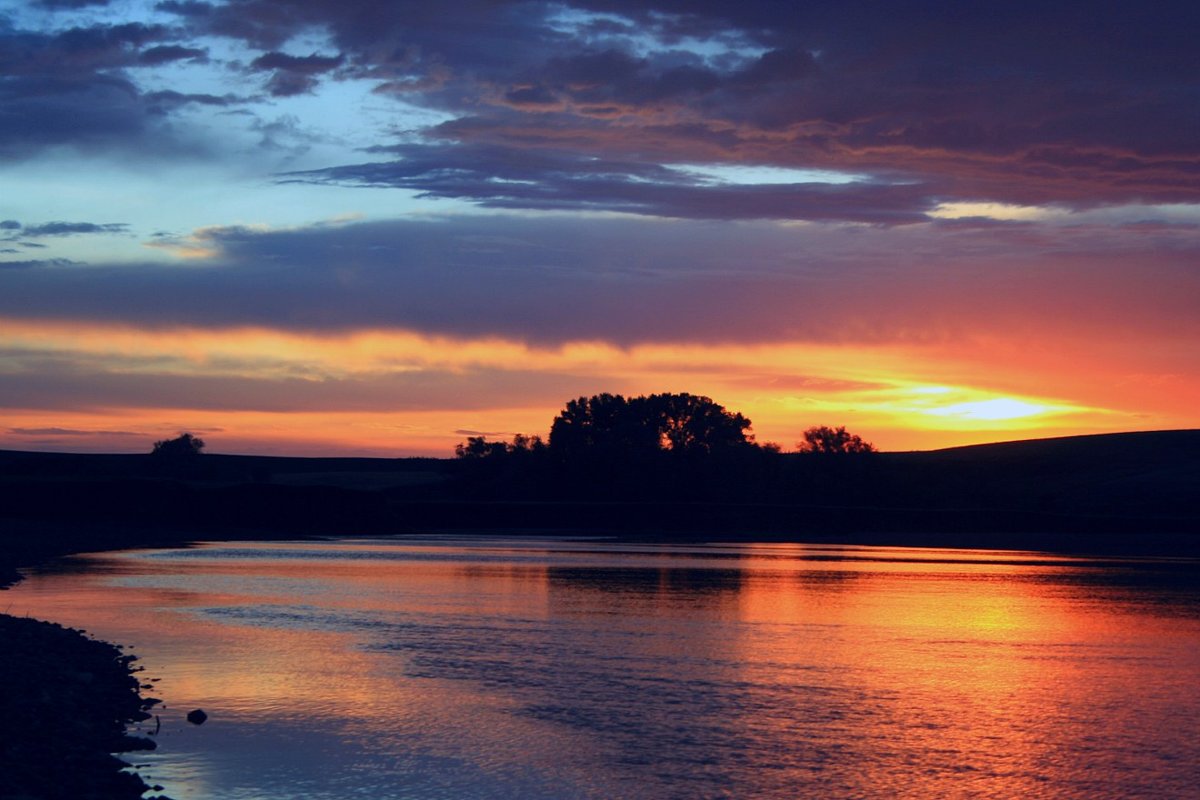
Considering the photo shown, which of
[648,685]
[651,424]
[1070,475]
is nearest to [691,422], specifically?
[651,424]

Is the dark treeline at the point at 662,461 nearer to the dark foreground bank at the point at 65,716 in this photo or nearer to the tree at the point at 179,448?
the tree at the point at 179,448

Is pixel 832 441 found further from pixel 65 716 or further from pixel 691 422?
pixel 65 716

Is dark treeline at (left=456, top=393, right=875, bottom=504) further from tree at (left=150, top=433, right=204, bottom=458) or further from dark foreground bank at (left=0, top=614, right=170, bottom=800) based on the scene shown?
dark foreground bank at (left=0, top=614, right=170, bottom=800)

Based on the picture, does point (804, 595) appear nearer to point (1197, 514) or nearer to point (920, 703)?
point (920, 703)

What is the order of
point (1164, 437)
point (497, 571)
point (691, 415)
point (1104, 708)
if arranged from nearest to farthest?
point (1104, 708) < point (497, 571) < point (691, 415) < point (1164, 437)

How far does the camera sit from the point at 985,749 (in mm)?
18922

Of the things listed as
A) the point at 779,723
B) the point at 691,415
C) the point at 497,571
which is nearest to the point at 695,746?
the point at 779,723

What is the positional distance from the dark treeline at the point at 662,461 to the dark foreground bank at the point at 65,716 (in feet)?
317

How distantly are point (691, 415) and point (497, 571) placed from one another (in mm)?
78580

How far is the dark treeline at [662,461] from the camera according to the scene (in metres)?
120

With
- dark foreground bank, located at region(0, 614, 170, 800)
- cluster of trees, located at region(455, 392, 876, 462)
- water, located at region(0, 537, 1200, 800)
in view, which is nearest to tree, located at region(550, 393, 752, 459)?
cluster of trees, located at region(455, 392, 876, 462)

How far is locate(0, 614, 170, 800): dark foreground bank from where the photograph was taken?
14.6 metres

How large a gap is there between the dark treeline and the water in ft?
231

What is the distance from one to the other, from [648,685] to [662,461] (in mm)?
100022
